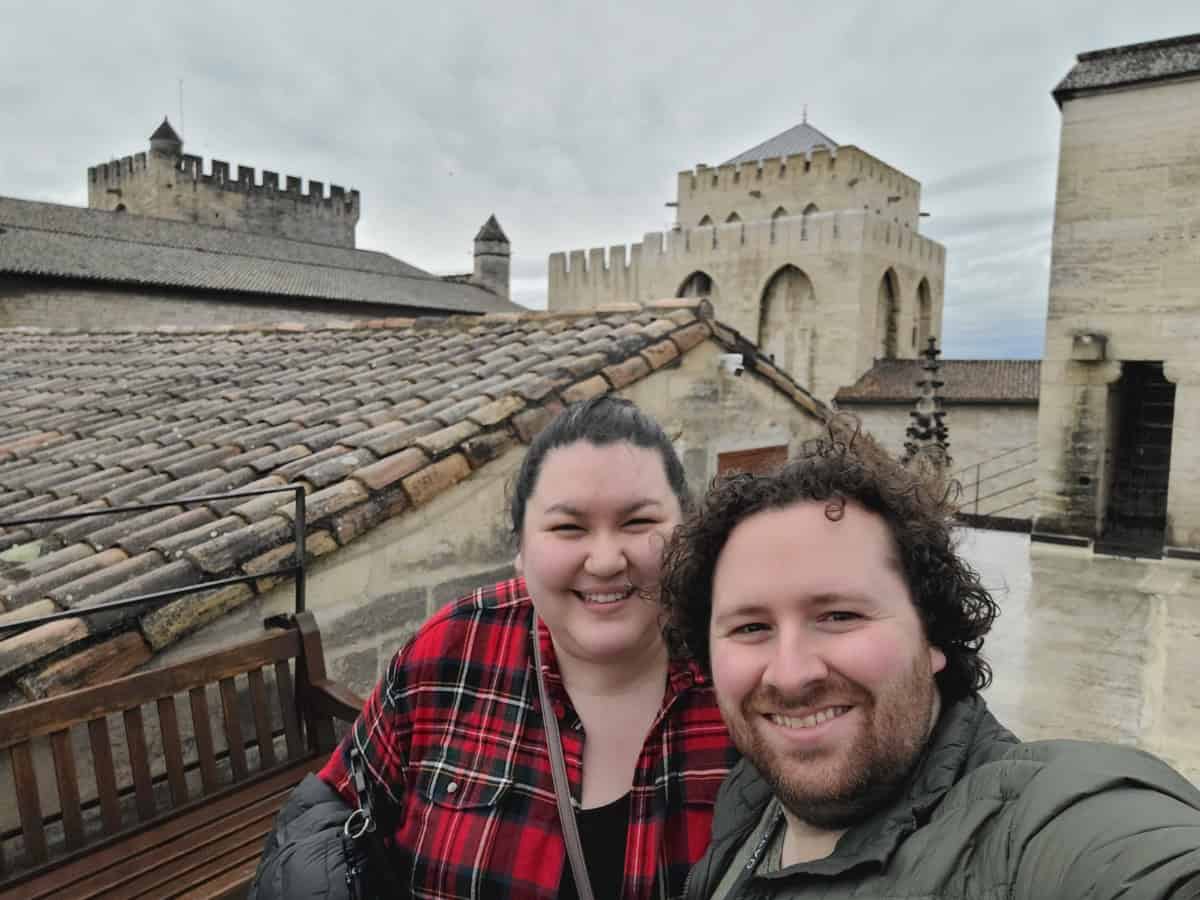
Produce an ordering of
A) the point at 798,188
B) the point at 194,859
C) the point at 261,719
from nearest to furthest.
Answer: the point at 194,859, the point at 261,719, the point at 798,188

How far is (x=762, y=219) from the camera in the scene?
32.8 m

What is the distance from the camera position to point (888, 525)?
1233mm

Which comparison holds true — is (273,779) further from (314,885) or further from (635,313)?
(635,313)

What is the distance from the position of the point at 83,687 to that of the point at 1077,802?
282cm

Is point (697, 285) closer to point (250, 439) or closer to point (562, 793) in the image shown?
point (250, 439)

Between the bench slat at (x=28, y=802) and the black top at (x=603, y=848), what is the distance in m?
1.76

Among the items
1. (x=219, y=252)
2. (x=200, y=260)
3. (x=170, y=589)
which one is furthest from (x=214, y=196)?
(x=170, y=589)

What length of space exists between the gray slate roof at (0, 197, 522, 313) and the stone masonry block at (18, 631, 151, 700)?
2357 cm

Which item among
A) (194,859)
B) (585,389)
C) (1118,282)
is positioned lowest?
(194,859)

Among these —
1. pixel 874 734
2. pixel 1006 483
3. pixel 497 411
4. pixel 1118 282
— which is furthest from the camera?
pixel 1006 483

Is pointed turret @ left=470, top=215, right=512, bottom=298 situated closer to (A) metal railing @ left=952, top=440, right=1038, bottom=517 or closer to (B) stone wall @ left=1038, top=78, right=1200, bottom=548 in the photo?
(A) metal railing @ left=952, top=440, right=1038, bottom=517

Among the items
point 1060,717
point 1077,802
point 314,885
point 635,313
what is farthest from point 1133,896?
point 1060,717

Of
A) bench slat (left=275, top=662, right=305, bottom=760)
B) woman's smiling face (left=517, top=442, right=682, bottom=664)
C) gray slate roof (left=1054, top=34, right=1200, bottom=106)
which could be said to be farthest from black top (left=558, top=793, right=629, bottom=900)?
gray slate roof (left=1054, top=34, right=1200, bottom=106)

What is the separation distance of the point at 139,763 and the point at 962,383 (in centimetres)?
2515
